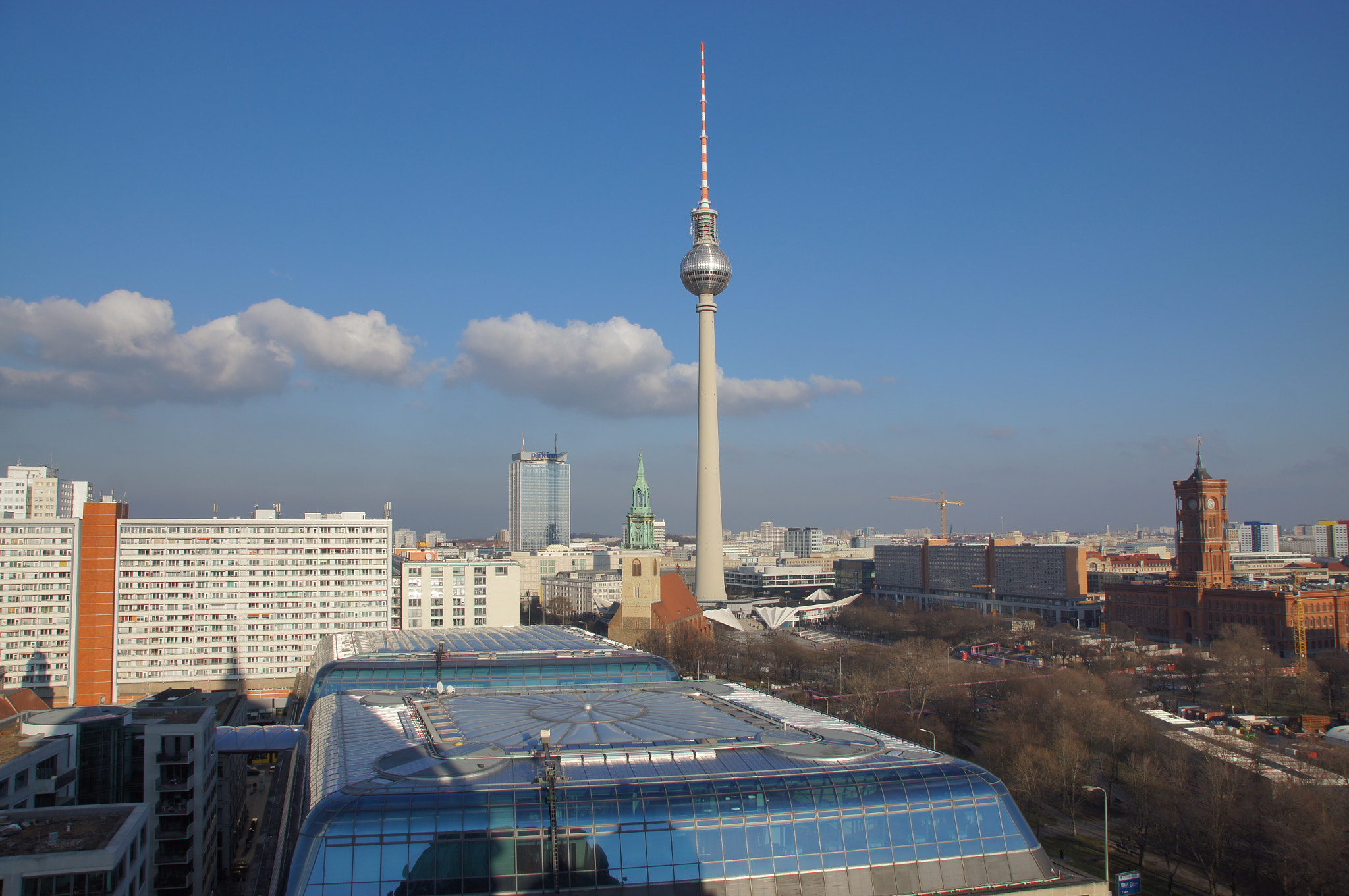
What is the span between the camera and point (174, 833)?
89.6 ft

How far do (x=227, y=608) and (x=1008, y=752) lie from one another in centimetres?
5605

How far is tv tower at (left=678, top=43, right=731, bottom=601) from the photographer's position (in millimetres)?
98688

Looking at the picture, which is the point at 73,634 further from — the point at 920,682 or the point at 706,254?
the point at 706,254

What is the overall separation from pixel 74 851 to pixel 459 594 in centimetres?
6019

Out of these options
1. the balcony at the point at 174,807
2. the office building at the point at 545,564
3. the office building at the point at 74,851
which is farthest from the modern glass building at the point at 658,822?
the office building at the point at 545,564

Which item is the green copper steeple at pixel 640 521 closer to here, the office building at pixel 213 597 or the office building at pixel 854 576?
the office building at pixel 213 597

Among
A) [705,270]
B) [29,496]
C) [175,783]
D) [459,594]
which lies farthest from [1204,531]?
[29,496]

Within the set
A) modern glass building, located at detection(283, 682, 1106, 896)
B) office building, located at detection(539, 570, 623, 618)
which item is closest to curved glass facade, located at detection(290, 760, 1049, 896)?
modern glass building, located at detection(283, 682, 1106, 896)

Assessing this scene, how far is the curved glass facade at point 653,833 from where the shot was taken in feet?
55.1

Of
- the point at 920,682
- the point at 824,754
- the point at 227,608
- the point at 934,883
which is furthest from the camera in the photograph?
the point at 227,608

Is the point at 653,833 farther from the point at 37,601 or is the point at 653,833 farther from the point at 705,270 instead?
the point at 705,270

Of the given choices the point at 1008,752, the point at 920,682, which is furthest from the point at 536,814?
the point at 920,682

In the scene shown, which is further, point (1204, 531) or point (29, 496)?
point (29, 496)

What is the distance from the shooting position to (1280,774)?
33812mm
